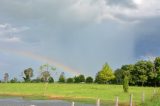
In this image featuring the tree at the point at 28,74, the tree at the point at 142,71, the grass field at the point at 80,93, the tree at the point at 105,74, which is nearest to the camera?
the grass field at the point at 80,93

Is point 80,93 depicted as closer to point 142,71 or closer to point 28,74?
point 142,71

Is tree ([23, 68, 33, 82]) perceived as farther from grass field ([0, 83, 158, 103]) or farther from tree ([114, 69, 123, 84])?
grass field ([0, 83, 158, 103])

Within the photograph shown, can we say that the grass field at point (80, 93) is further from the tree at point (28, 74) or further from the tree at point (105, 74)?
the tree at point (28, 74)

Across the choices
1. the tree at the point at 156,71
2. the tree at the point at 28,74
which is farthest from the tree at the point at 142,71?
the tree at the point at 28,74

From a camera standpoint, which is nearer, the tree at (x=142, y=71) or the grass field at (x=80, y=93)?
the grass field at (x=80, y=93)

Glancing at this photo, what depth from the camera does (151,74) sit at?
485ft

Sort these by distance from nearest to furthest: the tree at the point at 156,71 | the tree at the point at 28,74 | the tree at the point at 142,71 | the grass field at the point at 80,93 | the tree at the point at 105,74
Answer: the grass field at the point at 80,93, the tree at the point at 156,71, the tree at the point at 142,71, the tree at the point at 105,74, the tree at the point at 28,74

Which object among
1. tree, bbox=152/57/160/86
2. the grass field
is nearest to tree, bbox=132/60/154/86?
tree, bbox=152/57/160/86

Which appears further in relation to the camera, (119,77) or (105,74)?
(119,77)

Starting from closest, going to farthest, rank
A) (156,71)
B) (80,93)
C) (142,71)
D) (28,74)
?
(80,93) < (142,71) < (156,71) < (28,74)

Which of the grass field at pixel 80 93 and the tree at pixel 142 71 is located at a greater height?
the tree at pixel 142 71

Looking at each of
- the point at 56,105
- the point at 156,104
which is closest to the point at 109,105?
the point at 56,105

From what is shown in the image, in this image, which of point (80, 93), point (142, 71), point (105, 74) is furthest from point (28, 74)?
point (80, 93)

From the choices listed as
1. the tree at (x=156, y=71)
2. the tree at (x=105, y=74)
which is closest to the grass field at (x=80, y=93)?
the tree at (x=156, y=71)
